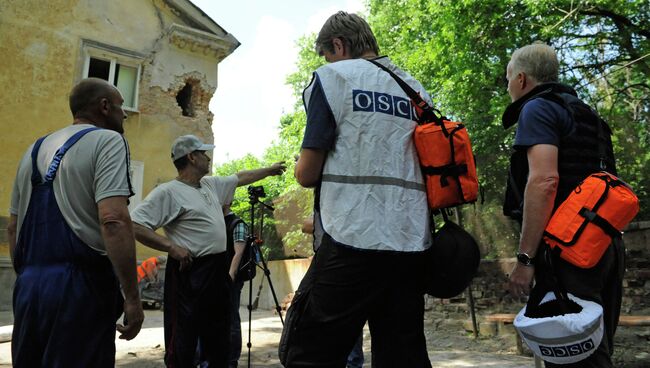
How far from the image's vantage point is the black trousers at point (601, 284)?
6.62 ft

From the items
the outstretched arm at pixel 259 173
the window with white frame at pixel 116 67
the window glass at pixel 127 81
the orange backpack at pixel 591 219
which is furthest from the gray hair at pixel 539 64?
the window glass at pixel 127 81

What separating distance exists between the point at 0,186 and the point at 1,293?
240cm

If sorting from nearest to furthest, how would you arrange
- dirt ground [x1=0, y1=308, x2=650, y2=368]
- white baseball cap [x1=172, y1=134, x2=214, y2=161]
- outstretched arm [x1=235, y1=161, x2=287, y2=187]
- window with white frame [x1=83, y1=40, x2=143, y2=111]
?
white baseball cap [x1=172, y1=134, x2=214, y2=161] → outstretched arm [x1=235, y1=161, x2=287, y2=187] → dirt ground [x1=0, y1=308, x2=650, y2=368] → window with white frame [x1=83, y1=40, x2=143, y2=111]

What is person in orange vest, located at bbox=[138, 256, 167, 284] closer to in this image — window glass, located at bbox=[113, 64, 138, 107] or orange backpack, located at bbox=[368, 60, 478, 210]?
window glass, located at bbox=[113, 64, 138, 107]

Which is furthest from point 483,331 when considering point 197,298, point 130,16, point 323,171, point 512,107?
point 130,16

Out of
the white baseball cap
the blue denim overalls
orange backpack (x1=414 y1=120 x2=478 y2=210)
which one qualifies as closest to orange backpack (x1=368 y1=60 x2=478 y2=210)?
orange backpack (x1=414 y1=120 x2=478 y2=210)

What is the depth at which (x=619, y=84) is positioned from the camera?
14.5 m

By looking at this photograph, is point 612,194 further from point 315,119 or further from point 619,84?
point 619,84

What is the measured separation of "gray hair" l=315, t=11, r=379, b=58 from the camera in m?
2.27

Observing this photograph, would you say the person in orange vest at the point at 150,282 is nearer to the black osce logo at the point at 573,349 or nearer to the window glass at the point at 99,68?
the window glass at the point at 99,68

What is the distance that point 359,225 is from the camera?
1874mm

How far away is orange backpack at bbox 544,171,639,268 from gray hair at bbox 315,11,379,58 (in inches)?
45.4

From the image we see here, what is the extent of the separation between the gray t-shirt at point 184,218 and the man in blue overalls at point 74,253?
133 centimetres

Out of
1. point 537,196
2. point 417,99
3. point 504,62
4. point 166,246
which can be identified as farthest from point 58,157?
point 504,62
